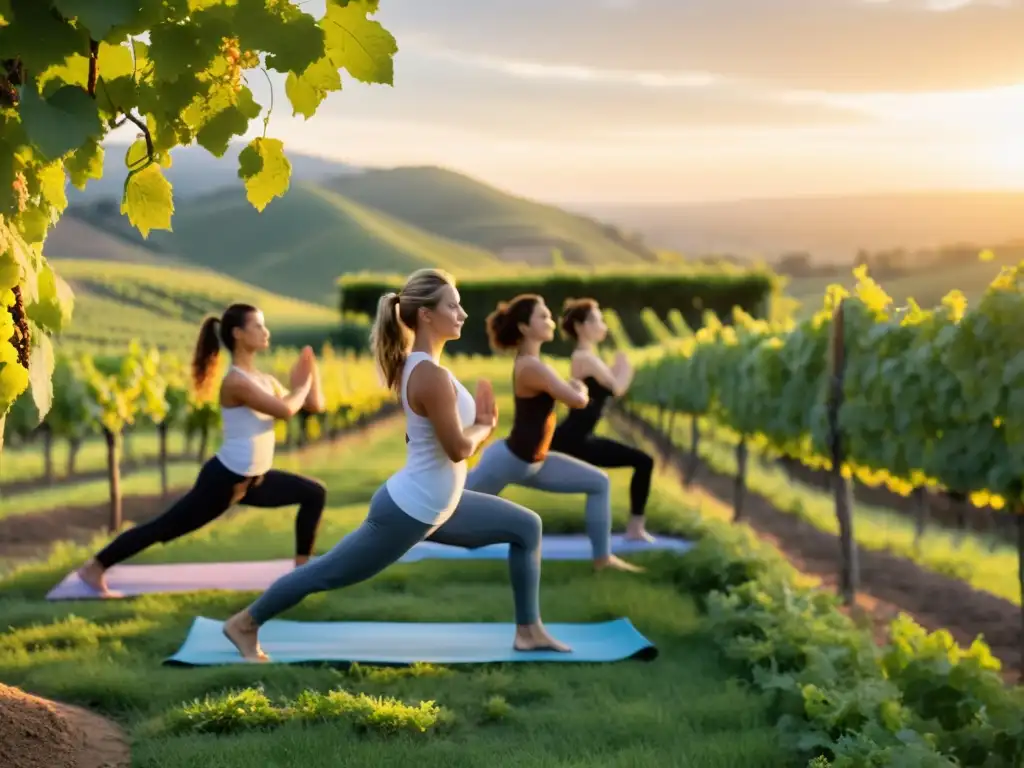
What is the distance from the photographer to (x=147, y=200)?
332cm

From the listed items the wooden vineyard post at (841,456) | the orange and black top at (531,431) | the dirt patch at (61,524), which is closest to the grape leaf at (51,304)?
the orange and black top at (531,431)

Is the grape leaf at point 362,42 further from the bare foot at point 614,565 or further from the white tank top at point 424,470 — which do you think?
the bare foot at point 614,565

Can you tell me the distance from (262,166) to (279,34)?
1.54 feet

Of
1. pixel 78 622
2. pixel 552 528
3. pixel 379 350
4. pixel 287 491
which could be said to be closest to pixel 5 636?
pixel 78 622

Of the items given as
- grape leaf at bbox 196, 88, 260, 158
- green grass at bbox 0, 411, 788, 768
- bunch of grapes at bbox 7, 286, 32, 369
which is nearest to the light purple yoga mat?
green grass at bbox 0, 411, 788, 768

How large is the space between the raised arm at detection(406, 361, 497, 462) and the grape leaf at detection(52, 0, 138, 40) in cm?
216

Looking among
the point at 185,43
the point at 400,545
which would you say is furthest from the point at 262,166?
the point at 400,545

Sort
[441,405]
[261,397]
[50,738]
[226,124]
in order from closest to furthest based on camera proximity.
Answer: [226,124], [50,738], [441,405], [261,397]

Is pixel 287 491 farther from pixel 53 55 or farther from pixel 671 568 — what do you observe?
pixel 53 55

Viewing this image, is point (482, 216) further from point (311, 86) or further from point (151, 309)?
point (311, 86)

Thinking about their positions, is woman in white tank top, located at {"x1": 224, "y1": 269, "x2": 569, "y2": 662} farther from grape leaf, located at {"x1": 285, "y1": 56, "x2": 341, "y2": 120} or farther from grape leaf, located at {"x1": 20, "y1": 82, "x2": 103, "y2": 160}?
grape leaf, located at {"x1": 20, "y1": 82, "x2": 103, "y2": 160}

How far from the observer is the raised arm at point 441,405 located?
457cm

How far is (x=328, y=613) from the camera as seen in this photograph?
643 centimetres

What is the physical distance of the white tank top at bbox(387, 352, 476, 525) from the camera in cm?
468
